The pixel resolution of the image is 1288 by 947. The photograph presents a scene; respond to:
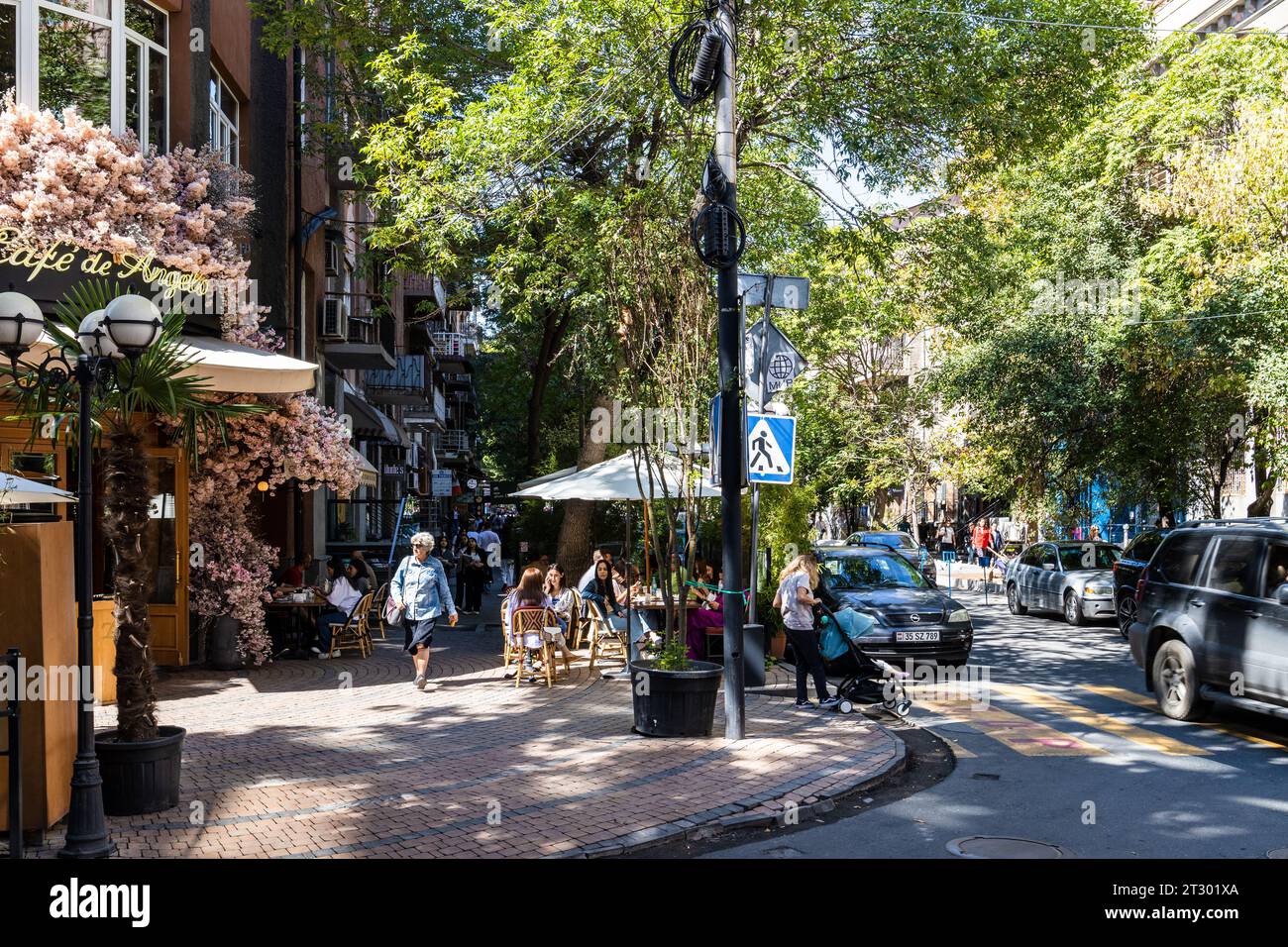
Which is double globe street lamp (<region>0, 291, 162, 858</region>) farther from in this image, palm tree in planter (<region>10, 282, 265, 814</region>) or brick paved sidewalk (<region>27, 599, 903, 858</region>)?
brick paved sidewalk (<region>27, 599, 903, 858</region>)

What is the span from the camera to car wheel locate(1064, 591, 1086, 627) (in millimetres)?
20367

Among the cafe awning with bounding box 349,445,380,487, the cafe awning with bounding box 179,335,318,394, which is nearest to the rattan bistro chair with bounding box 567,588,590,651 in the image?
the cafe awning with bounding box 349,445,380,487

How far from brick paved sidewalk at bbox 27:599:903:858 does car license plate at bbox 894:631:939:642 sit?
2.18m

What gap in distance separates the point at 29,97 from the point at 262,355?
345 centimetres

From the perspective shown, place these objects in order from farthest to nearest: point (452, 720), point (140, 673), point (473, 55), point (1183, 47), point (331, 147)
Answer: point (1183, 47) < point (331, 147) < point (473, 55) < point (452, 720) < point (140, 673)

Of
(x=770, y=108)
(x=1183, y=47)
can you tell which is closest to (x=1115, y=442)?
(x=1183, y=47)

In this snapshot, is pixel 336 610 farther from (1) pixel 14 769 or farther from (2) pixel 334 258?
(2) pixel 334 258

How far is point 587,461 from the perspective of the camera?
19156 millimetres

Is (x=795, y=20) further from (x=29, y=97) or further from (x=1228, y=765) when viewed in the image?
(x=1228, y=765)

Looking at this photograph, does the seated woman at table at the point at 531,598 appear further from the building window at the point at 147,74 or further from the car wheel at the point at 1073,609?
the car wheel at the point at 1073,609

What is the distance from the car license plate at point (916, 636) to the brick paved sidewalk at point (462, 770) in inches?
85.9

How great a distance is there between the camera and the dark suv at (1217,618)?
Answer: 30.4ft

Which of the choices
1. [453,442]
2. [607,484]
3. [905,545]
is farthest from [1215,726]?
[453,442]

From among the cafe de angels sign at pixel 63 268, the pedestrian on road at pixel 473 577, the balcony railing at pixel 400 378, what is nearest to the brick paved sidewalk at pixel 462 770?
the cafe de angels sign at pixel 63 268
